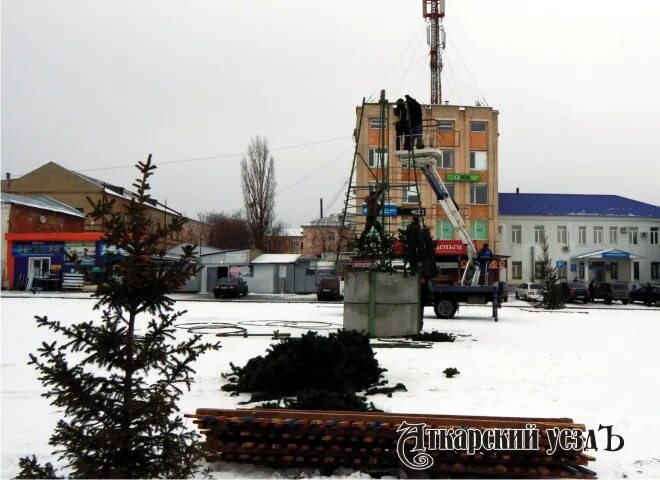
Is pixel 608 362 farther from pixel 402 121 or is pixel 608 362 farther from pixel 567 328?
pixel 402 121

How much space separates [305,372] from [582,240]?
53.8 m

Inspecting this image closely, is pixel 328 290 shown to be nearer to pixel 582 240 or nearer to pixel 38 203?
pixel 38 203

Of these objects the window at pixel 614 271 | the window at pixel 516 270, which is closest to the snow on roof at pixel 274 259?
the window at pixel 516 270

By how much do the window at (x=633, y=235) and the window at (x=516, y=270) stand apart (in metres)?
11.2

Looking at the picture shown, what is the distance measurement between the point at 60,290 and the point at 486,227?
3430 cm

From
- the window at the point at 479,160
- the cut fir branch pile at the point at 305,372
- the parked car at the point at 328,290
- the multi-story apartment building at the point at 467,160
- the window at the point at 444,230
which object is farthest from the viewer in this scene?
the window at the point at 479,160

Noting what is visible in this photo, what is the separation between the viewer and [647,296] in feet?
130

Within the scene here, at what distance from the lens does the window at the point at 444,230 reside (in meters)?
49.5

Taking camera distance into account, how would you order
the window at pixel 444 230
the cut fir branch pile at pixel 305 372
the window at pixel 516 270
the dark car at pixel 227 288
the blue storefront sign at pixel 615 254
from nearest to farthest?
the cut fir branch pile at pixel 305 372, the dark car at pixel 227 288, the window at pixel 444 230, the blue storefront sign at pixel 615 254, the window at pixel 516 270

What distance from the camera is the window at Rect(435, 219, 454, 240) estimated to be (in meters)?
49.5

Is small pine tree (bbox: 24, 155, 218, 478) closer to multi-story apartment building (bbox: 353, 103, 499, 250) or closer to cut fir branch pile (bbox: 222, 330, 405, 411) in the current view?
cut fir branch pile (bbox: 222, 330, 405, 411)

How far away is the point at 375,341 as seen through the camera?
13.9 meters

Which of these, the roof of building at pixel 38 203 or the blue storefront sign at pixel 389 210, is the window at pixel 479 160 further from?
the blue storefront sign at pixel 389 210

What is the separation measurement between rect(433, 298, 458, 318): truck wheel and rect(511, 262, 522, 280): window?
35.4m
